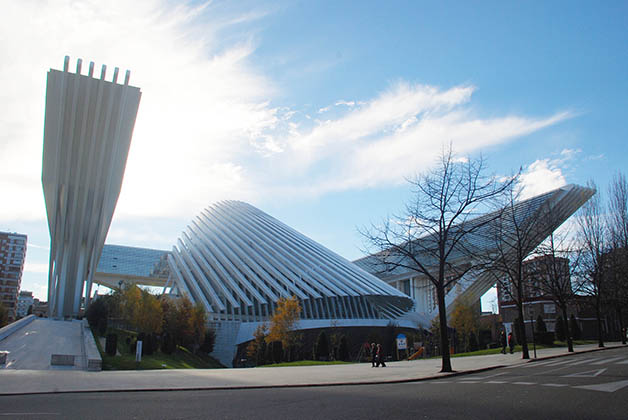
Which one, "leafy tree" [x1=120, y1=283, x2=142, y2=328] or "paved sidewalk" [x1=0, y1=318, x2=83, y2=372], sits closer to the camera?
"paved sidewalk" [x1=0, y1=318, x2=83, y2=372]

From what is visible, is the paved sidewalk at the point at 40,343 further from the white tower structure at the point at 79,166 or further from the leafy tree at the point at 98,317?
the white tower structure at the point at 79,166

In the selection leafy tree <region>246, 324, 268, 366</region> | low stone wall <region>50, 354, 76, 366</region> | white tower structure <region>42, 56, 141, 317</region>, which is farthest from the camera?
white tower structure <region>42, 56, 141, 317</region>

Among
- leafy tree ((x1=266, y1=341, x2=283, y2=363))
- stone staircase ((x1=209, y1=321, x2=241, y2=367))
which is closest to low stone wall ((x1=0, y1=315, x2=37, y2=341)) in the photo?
stone staircase ((x1=209, y1=321, x2=241, y2=367))

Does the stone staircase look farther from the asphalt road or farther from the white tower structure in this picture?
the asphalt road

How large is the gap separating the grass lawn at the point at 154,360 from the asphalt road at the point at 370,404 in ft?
43.5

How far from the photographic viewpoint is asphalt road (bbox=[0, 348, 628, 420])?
6699 mm

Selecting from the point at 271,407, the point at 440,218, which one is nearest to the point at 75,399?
the point at 271,407

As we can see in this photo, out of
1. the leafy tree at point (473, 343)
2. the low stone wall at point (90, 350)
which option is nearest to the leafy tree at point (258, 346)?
the low stone wall at point (90, 350)

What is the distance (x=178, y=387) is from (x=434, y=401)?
6710 millimetres

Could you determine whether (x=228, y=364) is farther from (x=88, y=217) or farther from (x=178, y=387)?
(x=178, y=387)

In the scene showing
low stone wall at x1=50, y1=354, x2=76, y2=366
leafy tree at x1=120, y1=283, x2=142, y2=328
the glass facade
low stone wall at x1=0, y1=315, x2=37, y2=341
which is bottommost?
low stone wall at x1=50, y1=354, x2=76, y2=366

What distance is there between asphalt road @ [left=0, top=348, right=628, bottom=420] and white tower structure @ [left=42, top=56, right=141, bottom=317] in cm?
2907

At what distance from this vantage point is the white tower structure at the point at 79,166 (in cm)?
3422

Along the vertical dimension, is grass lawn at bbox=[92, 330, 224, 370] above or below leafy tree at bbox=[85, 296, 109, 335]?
below
